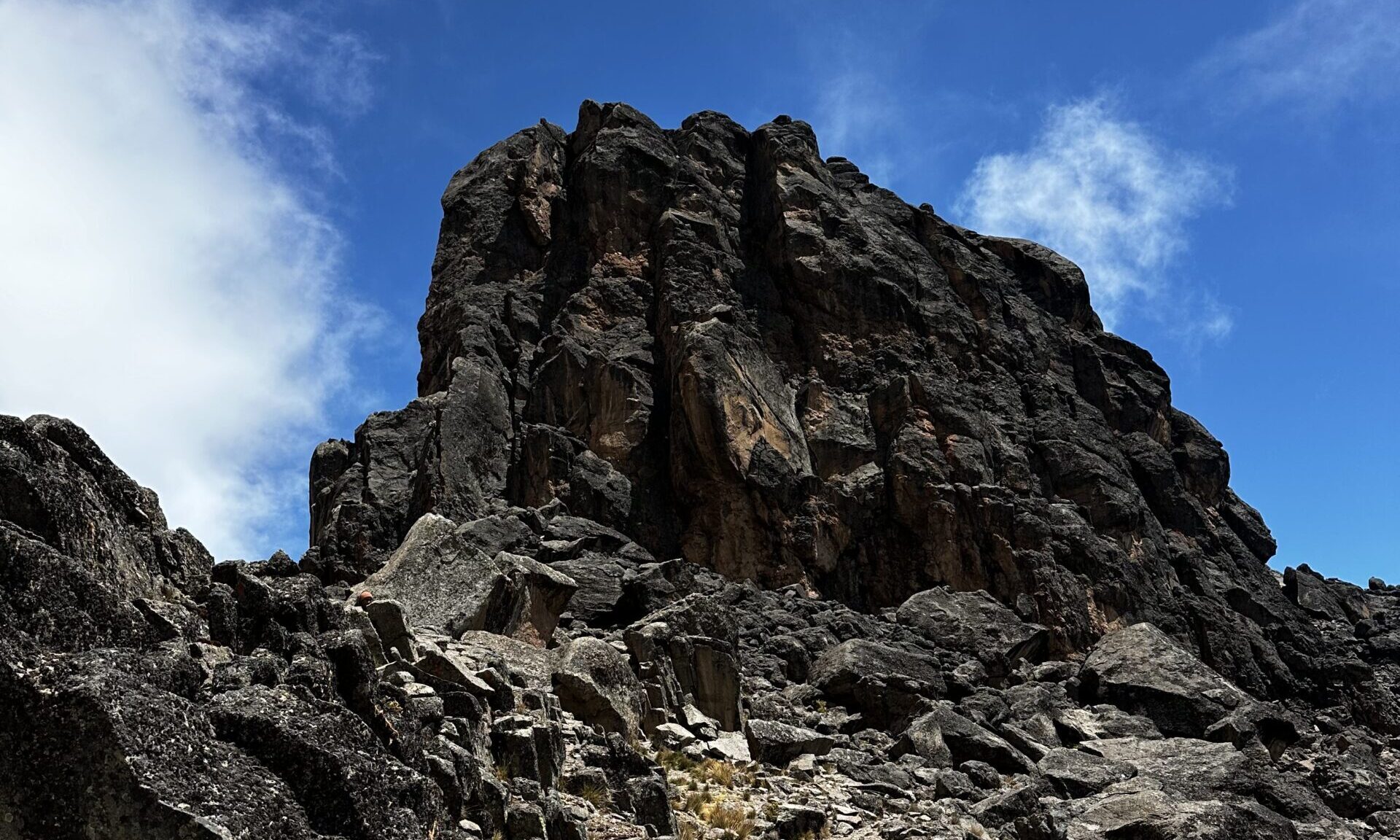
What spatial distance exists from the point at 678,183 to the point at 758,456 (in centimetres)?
1769

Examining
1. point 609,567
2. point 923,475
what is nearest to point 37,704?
point 609,567

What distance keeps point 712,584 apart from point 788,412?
1181cm

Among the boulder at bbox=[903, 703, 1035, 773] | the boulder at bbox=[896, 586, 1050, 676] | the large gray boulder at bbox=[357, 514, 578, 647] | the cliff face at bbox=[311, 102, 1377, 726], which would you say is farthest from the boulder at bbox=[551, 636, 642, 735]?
the cliff face at bbox=[311, 102, 1377, 726]

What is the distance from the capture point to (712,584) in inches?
1678

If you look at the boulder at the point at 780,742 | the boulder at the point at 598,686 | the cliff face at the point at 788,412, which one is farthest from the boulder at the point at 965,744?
the cliff face at the point at 788,412

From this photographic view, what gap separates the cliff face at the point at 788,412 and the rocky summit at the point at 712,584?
21 centimetres

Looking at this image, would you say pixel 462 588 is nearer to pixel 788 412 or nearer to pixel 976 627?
pixel 976 627

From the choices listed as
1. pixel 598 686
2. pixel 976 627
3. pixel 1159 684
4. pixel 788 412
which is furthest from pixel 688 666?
pixel 788 412

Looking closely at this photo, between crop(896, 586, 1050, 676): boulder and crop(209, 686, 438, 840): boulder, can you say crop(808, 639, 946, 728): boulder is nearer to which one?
crop(896, 586, 1050, 676): boulder

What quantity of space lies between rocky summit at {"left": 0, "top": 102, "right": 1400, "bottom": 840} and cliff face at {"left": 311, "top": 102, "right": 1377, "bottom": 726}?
21 cm

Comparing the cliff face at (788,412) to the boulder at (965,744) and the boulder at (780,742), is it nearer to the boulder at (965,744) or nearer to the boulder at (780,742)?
the boulder at (965,744)

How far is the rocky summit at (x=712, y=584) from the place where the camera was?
10875mm

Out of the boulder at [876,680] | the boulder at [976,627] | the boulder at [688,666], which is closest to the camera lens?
the boulder at [688,666]

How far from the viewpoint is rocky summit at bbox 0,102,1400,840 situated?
10875 millimetres
